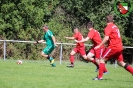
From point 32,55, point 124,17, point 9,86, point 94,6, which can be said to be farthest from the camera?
point 94,6

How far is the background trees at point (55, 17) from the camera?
39125 mm

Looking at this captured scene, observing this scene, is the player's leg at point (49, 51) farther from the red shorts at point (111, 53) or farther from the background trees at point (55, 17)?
the background trees at point (55, 17)

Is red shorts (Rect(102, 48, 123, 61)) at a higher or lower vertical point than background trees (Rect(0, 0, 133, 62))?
lower

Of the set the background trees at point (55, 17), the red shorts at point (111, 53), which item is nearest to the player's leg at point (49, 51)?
the red shorts at point (111, 53)

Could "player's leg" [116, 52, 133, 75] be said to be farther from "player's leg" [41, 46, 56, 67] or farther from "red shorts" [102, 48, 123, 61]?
"player's leg" [41, 46, 56, 67]

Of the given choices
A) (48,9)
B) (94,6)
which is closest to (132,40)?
(94,6)

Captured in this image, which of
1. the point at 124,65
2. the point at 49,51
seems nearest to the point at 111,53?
the point at 124,65

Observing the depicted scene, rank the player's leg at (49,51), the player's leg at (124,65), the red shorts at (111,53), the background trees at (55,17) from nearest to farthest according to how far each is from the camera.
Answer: the red shorts at (111,53), the player's leg at (124,65), the player's leg at (49,51), the background trees at (55,17)

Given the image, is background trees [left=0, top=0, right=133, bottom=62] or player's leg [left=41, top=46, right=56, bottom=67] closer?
player's leg [left=41, top=46, right=56, bottom=67]

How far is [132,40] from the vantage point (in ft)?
140

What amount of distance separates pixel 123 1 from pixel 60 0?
830 centimetres

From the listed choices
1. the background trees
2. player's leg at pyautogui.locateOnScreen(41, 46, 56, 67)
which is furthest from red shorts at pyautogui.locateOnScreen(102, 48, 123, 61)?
the background trees

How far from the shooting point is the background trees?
128 feet

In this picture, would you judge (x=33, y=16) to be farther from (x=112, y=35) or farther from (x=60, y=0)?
(x=112, y=35)
